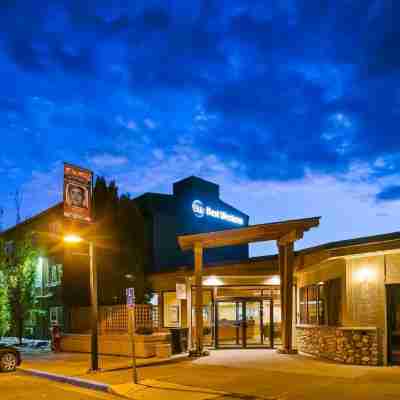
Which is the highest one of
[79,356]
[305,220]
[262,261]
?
[305,220]

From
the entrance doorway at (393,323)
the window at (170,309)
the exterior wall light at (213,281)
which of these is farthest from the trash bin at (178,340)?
the entrance doorway at (393,323)

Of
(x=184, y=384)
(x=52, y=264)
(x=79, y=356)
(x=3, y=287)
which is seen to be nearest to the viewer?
(x=184, y=384)

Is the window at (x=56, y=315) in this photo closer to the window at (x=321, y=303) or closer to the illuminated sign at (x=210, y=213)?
the illuminated sign at (x=210, y=213)

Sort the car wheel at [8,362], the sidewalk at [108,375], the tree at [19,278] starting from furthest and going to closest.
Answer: the tree at [19,278], the car wheel at [8,362], the sidewalk at [108,375]

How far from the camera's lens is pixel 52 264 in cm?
3334

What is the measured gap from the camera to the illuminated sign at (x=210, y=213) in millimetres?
36969

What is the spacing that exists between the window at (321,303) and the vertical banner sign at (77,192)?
830 cm

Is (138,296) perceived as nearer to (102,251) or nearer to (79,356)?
(102,251)

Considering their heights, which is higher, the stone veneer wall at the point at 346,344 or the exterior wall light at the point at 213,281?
the exterior wall light at the point at 213,281

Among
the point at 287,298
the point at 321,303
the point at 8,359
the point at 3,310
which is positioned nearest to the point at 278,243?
the point at 287,298

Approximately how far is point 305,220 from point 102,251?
11.6 m

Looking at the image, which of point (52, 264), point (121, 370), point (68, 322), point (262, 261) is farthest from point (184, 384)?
point (52, 264)

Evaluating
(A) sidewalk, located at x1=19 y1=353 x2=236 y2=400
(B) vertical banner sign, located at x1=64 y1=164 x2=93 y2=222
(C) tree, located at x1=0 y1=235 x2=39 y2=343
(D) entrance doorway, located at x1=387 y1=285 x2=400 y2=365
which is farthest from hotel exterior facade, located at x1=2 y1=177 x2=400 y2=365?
(B) vertical banner sign, located at x1=64 y1=164 x2=93 y2=222

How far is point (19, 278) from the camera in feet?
94.5
